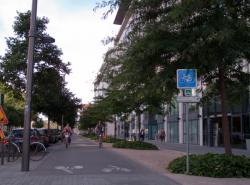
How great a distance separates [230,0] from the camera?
14.7m

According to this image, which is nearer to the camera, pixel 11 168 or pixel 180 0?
pixel 180 0

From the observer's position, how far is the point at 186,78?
14.3 metres

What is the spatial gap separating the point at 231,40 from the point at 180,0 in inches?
75.0

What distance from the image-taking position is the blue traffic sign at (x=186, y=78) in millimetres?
14266

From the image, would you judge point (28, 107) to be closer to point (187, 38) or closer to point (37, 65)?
point (187, 38)

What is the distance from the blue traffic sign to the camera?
14.3 meters

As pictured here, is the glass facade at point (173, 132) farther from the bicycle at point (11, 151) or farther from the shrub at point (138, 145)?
the bicycle at point (11, 151)

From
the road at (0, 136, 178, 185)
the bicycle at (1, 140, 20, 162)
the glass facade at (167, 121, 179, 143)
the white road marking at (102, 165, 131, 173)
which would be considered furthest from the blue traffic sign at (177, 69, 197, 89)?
the glass facade at (167, 121, 179, 143)

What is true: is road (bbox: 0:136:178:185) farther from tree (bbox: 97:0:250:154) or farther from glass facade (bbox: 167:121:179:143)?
glass facade (bbox: 167:121:179:143)

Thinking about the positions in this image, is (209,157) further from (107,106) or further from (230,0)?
(107,106)

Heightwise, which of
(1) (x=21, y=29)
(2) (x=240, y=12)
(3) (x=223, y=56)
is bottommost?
(3) (x=223, y=56)

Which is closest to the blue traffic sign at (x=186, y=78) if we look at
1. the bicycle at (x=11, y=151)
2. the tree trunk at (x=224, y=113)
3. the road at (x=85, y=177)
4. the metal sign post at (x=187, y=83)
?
the metal sign post at (x=187, y=83)

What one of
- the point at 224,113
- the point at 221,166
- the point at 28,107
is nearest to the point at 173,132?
the point at 224,113

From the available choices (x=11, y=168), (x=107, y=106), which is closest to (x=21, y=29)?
(x=107, y=106)
